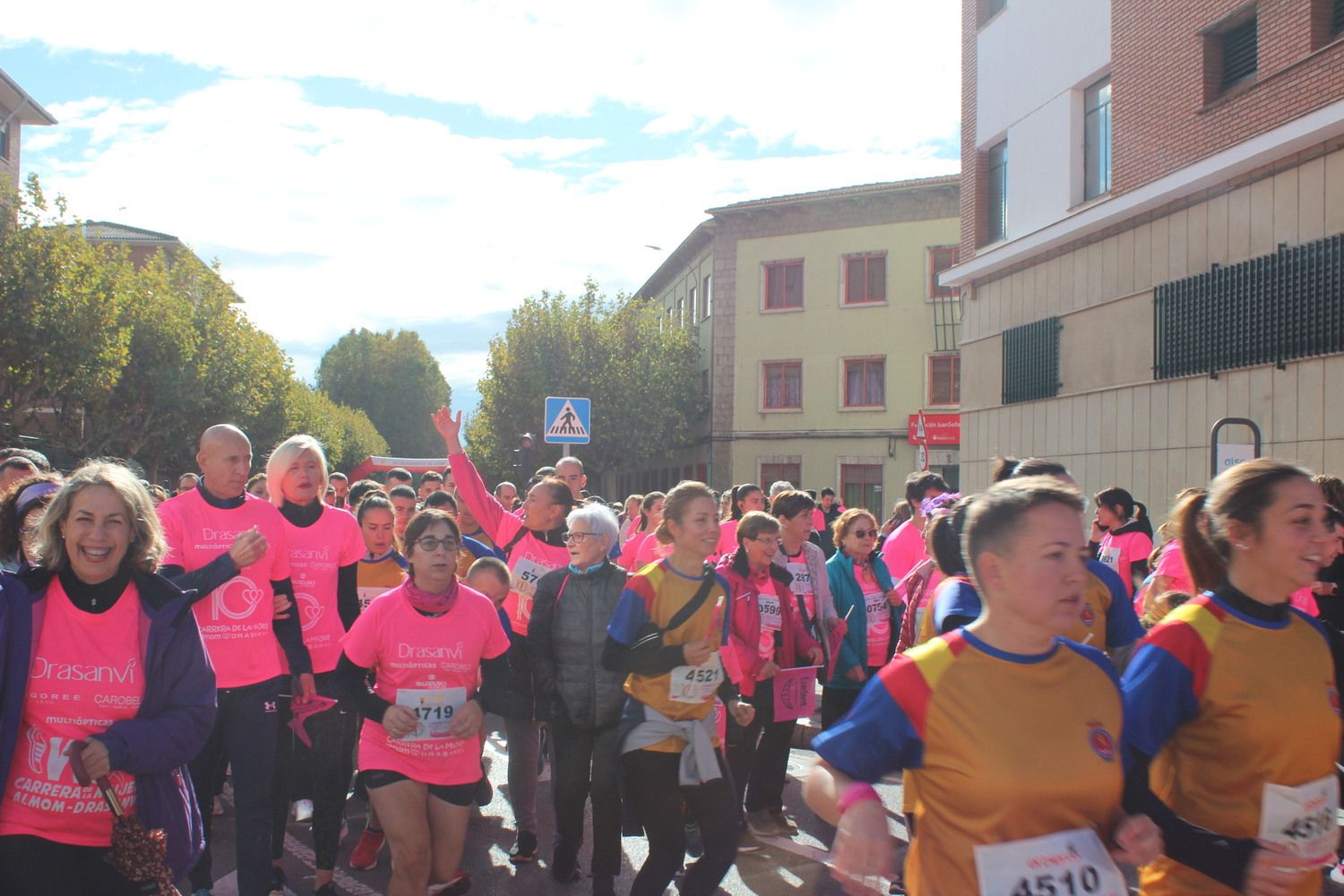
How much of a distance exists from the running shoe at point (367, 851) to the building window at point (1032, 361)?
15125mm

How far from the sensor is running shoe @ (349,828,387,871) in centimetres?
621

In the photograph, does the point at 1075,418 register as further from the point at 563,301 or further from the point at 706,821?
the point at 563,301

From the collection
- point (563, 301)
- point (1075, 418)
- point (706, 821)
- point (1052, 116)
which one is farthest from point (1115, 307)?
point (563, 301)

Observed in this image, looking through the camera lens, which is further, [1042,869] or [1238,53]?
[1238,53]

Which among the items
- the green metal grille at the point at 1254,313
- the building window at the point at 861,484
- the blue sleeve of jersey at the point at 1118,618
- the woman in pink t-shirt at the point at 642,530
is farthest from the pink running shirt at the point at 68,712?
the building window at the point at 861,484

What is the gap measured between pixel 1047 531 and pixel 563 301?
1617 inches

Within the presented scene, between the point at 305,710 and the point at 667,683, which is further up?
the point at 667,683

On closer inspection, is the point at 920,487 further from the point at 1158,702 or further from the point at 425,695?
the point at 1158,702

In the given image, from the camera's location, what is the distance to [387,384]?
3654 inches

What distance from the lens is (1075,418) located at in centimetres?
1842

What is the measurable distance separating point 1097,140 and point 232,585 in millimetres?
16497

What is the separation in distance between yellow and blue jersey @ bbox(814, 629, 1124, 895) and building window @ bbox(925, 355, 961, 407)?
110 ft

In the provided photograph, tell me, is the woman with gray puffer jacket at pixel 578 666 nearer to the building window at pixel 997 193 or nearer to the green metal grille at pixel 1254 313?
the green metal grille at pixel 1254 313

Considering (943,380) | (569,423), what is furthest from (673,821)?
(943,380)
